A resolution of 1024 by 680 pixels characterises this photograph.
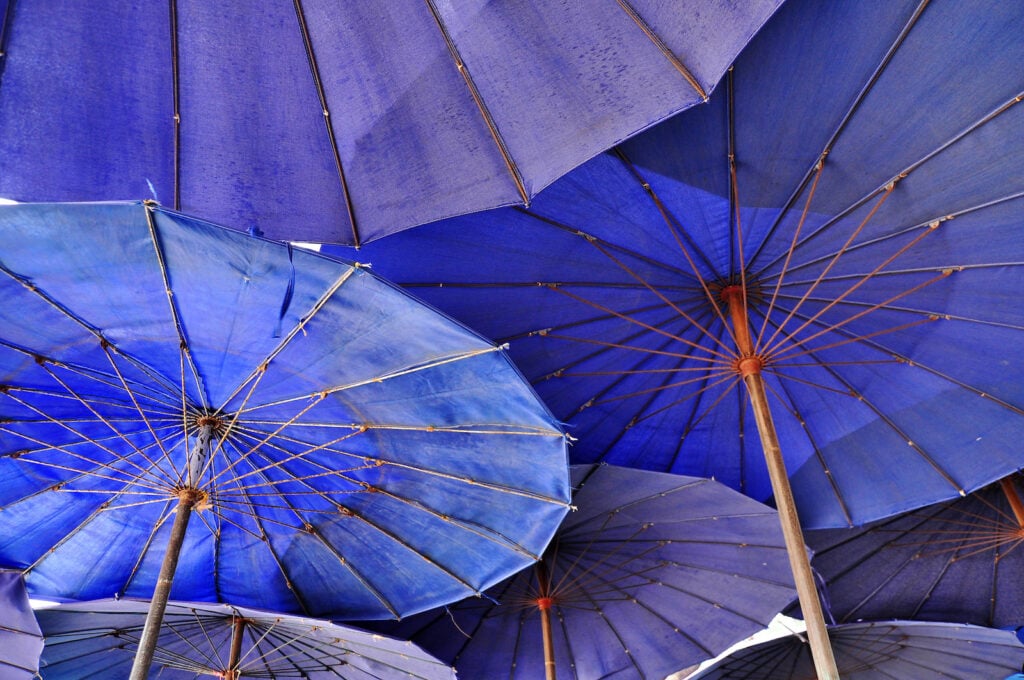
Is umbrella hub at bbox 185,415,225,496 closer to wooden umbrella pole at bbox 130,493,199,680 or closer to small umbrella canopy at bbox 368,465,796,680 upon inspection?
wooden umbrella pole at bbox 130,493,199,680

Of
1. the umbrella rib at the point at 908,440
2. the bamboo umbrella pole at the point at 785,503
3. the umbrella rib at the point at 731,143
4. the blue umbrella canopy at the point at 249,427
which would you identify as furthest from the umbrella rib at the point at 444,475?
the umbrella rib at the point at 908,440

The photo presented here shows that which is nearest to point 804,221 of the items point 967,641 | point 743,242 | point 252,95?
point 743,242

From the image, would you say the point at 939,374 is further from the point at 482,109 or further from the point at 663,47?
the point at 482,109

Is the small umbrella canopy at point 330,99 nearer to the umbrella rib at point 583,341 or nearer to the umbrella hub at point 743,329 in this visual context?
the umbrella hub at point 743,329

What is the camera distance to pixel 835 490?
32.5ft

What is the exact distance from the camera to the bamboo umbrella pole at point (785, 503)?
539 centimetres

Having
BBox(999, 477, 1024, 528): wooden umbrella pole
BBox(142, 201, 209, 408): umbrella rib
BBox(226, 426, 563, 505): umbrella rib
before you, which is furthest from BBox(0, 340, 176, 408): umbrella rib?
BBox(999, 477, 1024, 528): wooden umbrella pole

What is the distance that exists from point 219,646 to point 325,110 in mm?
7647

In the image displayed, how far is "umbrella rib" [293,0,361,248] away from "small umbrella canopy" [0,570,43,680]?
16.9 feet

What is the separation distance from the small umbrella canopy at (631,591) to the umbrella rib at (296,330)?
11.5 ft

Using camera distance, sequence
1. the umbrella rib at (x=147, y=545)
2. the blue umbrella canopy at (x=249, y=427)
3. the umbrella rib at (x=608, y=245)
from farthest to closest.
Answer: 1. the umbrella rib at (x=147, y=545)
2. the umbrella rib at (x=608, y=245)
3. the blue umbrella canopy at (x=249, y=427)

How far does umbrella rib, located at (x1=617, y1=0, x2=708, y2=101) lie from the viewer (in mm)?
5219

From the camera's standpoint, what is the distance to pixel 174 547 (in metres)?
6.00

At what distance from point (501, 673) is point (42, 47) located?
983 cm
